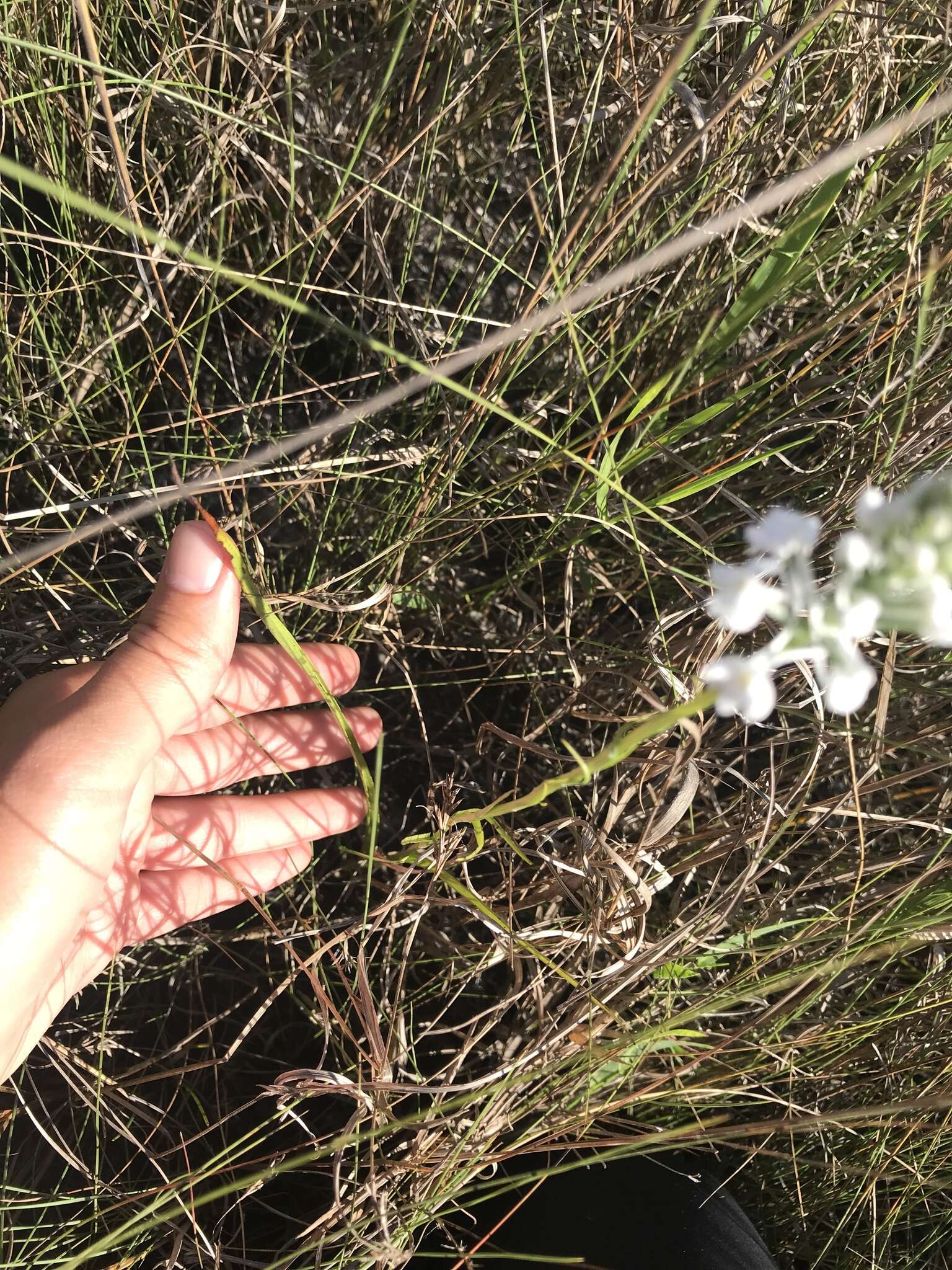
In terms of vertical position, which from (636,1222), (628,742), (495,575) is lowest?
(636,1222)

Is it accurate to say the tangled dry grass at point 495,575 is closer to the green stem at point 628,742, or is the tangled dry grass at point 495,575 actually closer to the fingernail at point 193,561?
the fingernail at point 193,561

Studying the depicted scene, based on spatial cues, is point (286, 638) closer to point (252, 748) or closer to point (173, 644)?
point (173, 644)

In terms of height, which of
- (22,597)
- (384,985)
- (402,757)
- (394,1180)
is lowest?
(394,1180)

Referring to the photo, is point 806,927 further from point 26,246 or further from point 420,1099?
point 26,246

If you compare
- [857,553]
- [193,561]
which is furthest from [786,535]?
[193,561]

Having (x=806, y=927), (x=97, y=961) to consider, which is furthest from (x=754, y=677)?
(x=97, y=961)

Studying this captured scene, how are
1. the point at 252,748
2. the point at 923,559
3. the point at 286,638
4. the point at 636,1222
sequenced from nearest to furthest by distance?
the point at 923,559, the point at 286,638, the point at 636,1222, the point at 252,748

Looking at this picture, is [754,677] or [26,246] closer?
[754,677]
